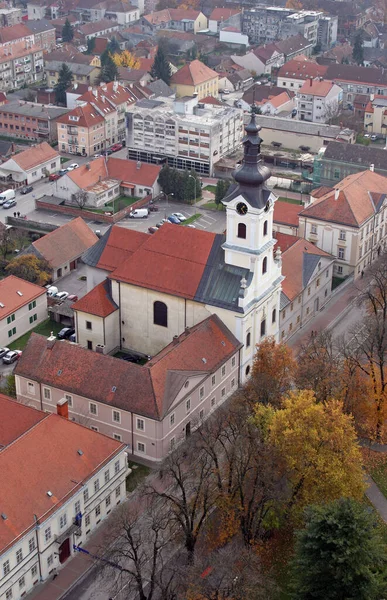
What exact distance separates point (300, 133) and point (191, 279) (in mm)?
64183

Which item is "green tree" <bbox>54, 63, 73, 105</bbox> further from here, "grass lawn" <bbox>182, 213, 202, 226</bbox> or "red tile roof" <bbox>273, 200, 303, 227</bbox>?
"red tile roof" <bbox>273, 200, 303, 227</bbox>

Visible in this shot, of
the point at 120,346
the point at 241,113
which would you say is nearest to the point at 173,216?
the point at 241,113

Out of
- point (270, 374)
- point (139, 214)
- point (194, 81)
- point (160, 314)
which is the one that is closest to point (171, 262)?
point (160, 314)

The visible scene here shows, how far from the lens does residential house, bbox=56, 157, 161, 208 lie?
113 metres

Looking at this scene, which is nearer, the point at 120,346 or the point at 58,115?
the point at 120,346

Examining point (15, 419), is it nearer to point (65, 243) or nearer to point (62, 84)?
point (65, 243)

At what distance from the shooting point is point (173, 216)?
10994 centimetres

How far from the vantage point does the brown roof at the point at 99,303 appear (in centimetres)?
7750

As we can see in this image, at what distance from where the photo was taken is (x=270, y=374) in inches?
2719

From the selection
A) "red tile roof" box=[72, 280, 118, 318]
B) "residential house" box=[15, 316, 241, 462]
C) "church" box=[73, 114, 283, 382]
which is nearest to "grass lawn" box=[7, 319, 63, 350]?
"church" box=[73, 114, 283, 382]

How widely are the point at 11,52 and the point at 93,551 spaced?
125539mm

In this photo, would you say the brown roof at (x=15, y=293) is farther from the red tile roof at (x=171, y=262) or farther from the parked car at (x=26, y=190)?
the parked car at (x=26, y=190)

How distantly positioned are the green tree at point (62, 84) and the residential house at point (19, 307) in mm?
70753

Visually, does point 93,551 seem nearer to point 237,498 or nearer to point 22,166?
point 237,498
